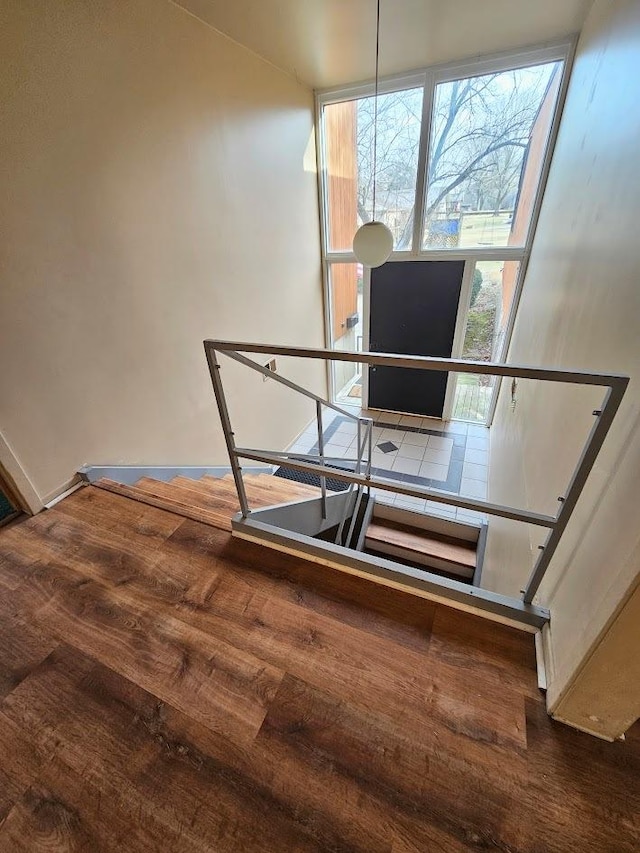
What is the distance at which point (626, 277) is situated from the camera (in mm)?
959

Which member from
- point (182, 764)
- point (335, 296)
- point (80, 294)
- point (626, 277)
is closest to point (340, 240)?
point (335, 296)

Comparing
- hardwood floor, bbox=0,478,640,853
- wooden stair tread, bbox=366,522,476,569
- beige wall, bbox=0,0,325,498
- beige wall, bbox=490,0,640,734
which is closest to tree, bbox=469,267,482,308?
beige wall, bbox=490,0,640,734

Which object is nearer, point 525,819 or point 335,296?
point 525,819

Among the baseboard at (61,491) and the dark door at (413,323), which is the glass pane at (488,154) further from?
the baseboard at (61,491)

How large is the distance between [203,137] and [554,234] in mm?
2437

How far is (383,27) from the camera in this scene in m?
2.44

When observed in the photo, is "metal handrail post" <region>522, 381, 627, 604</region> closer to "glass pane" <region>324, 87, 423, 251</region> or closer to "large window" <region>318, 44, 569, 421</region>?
"large window" <region>318, 44, 569, 421</region>

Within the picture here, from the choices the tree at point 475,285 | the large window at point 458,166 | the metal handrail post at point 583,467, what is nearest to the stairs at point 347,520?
the metal handrail post at point 583,467

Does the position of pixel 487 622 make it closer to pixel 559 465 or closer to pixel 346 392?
pixel 559 465

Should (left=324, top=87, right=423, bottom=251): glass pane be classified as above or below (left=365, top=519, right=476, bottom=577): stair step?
above

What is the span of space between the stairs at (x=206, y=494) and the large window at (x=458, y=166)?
301 centimetres

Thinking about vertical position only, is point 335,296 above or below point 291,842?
above

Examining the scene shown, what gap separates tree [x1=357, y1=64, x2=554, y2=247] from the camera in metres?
3.15

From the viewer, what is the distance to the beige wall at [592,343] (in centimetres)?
76
